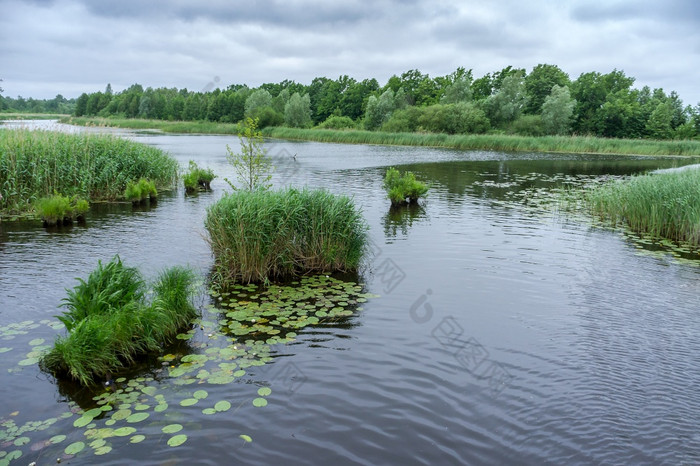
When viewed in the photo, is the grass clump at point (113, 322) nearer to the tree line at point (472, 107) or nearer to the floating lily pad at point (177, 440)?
the floating lily pad at point (177, 440)

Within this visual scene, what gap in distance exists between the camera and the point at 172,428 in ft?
18.1

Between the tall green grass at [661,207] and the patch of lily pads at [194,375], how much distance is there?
11.8 meters

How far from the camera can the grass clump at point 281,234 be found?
34.4 feet

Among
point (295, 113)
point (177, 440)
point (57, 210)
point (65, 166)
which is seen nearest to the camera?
point (177, 440)

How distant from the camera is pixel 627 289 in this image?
Answer: 35.6ft

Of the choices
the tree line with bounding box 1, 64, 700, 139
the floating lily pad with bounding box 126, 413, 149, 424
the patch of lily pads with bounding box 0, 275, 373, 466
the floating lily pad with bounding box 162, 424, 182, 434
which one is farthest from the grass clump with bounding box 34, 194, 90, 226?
the tree line with bounding box 1, 64, 700, 139

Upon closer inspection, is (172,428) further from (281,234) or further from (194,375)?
(281,234)

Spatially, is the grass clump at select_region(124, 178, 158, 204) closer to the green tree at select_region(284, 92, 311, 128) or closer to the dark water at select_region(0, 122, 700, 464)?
the dark water at select_region(0, 122, 700, 464)

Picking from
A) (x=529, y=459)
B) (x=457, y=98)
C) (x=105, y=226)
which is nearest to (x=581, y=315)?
(x=529, y=459)

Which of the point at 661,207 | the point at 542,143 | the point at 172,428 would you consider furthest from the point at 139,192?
the point at 542,143

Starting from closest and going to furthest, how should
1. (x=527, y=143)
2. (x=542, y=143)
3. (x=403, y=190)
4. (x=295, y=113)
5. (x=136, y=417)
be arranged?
(x=136, y=417) → (x=403, y=190) → (x=527, y=143) → (x=542, y=143) → (x=295, y=113)

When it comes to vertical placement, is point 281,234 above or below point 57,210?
above

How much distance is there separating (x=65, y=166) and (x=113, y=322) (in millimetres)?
14600

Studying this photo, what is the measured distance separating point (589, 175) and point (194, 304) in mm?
33128
